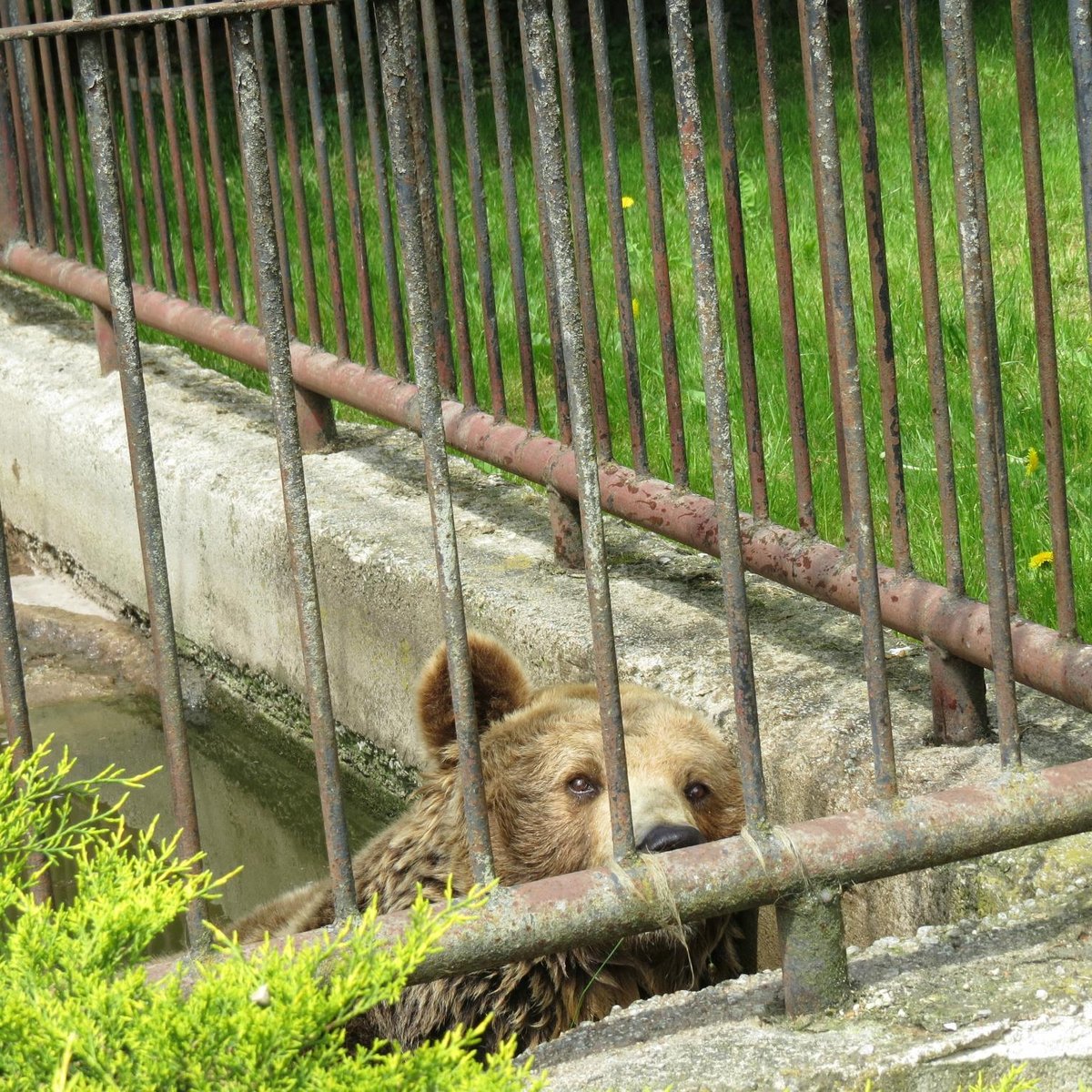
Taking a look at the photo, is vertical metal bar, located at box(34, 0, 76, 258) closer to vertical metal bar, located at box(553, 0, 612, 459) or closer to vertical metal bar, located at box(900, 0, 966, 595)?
vertical metal bar, located at box(553, 0, 612, 459)

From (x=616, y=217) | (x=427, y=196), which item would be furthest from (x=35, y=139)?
(x=616, y=217)

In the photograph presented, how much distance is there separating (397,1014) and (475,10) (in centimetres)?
919

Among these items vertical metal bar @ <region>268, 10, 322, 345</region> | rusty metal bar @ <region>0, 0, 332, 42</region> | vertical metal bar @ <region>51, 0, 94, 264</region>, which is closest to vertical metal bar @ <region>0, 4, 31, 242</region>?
vertical metal bar @ <region>51, 0, 94, 264</region>

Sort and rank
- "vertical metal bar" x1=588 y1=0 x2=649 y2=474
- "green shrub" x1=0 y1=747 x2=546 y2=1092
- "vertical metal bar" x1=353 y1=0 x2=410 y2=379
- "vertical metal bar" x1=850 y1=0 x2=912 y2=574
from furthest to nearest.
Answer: "vertical metal bar" x1=353 y1=0 x2=410 y2=379 → "vertical metal bar" x1=588 y1=0 x2=649 y2=474 → "vertical metal bar" x1=850 y1=0 x2=912 y2=574 → "green shrub" x1=0 y1=747 x2=546 y2=1092

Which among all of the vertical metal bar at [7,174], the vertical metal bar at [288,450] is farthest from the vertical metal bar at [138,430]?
the vertical metal bar at [7,174]

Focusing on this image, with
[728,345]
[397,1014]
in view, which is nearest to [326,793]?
[397,1014]

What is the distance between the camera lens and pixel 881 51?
10227mm

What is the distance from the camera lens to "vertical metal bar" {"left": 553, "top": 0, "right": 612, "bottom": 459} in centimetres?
388

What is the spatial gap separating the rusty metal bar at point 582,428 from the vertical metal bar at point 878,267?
0.75 m

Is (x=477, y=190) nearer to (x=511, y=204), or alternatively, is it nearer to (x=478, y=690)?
(x=511, y=204)

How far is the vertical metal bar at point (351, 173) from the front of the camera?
4645 millimetres

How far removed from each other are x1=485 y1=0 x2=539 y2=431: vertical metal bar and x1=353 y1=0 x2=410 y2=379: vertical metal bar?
36 cm

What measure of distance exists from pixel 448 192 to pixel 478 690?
1.51 meters

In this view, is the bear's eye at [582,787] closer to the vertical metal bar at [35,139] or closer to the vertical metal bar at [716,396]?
the vertical metal bar at [716,396]
